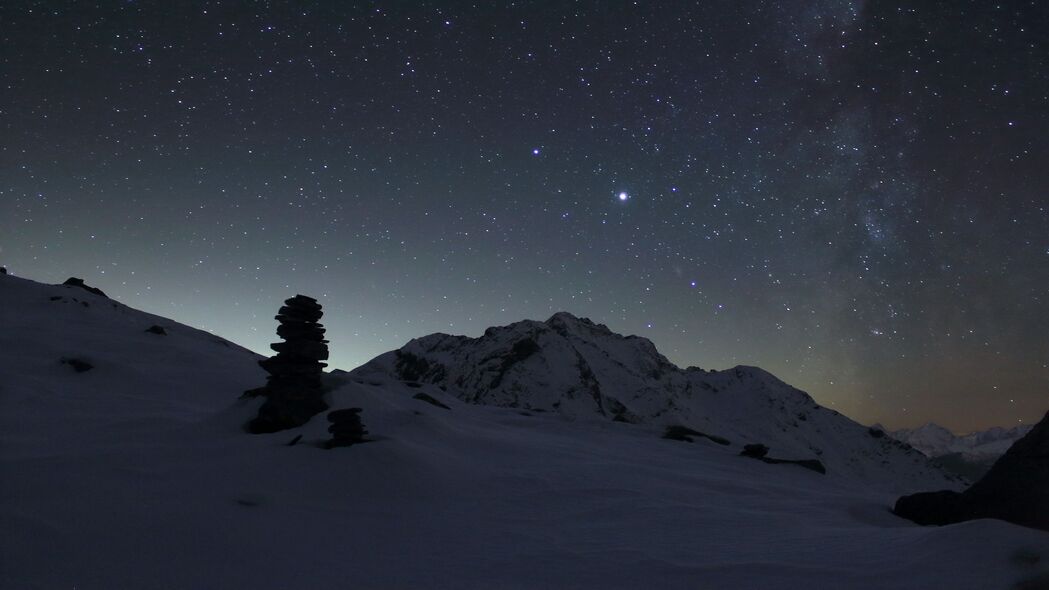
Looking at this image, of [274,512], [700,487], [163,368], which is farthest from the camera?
[163,368]

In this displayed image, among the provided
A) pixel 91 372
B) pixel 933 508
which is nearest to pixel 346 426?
pixel 933 508

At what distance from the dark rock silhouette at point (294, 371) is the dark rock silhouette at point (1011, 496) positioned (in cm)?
1345

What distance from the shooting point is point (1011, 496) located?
8.69 meters

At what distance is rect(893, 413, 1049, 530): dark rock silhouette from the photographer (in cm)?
836

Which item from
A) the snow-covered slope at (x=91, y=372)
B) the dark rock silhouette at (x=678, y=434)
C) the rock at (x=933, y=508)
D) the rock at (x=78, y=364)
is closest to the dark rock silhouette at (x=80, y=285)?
the snow-covered slope at (x=91, y=372)

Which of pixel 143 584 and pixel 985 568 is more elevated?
pixel 985 568

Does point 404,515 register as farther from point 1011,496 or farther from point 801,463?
point 801,463

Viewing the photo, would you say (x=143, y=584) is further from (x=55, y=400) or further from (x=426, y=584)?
(x=55, y=400)

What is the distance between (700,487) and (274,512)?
831cm

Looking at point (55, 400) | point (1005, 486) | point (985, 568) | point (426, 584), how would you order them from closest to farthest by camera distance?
point (985, 568) < point (426, 584) < point (1005, 486) < point (55, 400)

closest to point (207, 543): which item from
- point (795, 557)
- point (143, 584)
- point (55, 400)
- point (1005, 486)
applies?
point (143, 584)

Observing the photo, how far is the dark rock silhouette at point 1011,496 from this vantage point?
836 cm

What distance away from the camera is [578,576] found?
5.93 metres

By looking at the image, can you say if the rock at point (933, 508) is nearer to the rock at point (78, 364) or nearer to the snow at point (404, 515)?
the snow at point (404, 515)
